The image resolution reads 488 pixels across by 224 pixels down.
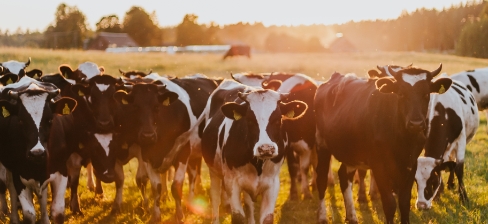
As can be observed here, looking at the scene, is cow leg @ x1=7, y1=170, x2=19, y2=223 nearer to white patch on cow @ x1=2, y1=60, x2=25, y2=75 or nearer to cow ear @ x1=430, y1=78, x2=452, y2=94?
white patch on cow @ x1=2, y1=60, x2=25, y2=75

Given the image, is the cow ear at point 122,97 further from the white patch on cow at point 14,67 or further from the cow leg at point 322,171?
the white patch on cow at point 14,67

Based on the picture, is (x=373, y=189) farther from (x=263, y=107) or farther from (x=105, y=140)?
(x=105, y=140)

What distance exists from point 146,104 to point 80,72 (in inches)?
133

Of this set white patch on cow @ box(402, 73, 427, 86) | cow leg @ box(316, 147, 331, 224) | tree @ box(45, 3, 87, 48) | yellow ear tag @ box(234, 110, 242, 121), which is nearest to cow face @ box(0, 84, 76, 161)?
yellow ear tag @ box(234, 110, 242, 121)

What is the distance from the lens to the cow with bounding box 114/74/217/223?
27.2ft

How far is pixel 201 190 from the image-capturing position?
1098cm

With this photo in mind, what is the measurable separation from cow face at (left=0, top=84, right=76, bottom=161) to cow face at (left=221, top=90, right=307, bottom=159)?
2.12 meters

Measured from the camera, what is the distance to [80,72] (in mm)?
11125

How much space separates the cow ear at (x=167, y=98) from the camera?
8.43 metres

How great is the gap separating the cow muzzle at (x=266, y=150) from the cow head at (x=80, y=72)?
5048 mm

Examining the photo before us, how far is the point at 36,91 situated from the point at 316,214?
14.7 ft

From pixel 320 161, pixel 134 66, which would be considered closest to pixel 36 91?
pixel 320 161

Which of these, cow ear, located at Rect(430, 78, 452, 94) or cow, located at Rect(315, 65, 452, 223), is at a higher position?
cow ear, located at Rect(430, 78, 452, 94)

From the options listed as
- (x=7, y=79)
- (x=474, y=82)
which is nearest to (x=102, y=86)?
(x=7, y=79)
